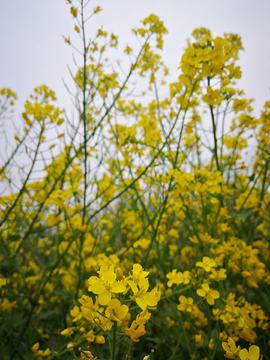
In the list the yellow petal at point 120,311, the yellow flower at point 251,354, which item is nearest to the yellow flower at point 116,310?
the yellow petal at point 120,311

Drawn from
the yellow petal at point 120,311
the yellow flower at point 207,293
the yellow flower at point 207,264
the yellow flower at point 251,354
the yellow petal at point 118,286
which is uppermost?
the yellow petal at point 118,286

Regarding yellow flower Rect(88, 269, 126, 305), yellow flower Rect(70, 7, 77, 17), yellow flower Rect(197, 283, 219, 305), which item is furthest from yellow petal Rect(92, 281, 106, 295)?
yellow flower Rect(70, 7, 77, 17)

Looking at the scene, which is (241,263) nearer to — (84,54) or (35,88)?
(84,54)

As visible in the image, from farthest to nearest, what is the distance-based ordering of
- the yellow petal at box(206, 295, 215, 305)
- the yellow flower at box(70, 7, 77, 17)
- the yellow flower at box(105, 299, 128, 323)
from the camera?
the yellow flower at box(70, 7, 77, 17) → the yellow petal at box(206, 295, 215, 305) → the yellow flower at box(105, 299, 128, 323)

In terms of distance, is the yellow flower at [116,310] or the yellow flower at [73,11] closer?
the yellow flower at [116,310]

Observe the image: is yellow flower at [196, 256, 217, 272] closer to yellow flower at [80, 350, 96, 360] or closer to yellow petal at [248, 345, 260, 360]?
yellow petal at [248, 345, 260, 360]

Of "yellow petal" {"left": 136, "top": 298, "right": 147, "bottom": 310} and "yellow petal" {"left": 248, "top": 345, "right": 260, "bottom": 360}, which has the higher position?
"yellow petal" {"left": 136, "top": 298, "right": 147, "bottom": 310}

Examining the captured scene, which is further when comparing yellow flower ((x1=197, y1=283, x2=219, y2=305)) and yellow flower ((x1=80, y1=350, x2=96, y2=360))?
yellow flower ((x1=197, y1=283, x2=219, y2=305))

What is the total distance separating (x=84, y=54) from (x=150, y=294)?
145 cm

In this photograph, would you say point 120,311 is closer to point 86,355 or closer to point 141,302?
point 141,302

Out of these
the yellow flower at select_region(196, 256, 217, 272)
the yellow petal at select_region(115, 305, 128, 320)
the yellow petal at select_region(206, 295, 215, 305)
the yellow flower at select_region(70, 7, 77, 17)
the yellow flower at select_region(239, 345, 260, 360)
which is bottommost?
the yellow petal at select_region(206, 295, 215, 305)

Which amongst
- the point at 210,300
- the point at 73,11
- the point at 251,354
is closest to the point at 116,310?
the point at 251,354

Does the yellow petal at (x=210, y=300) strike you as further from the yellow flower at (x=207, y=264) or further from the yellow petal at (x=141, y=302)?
the yellow petal at (x=141, y=302)

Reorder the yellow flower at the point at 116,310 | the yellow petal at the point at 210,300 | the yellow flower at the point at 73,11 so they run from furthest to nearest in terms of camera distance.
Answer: the yellow flower at the point at 73,11, the yellow petal at the point at 210,300, the yellow flower at the point at 116,310
